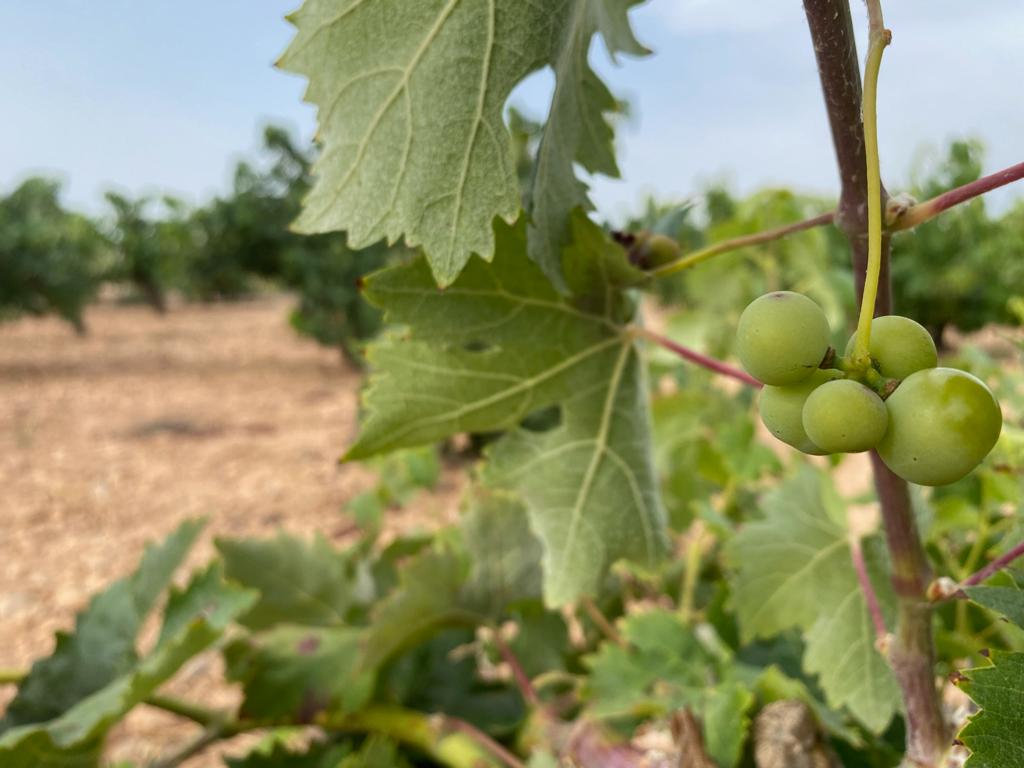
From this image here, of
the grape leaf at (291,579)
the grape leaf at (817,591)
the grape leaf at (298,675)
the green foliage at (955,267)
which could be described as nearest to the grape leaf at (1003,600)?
the grape leaf at (817,591)

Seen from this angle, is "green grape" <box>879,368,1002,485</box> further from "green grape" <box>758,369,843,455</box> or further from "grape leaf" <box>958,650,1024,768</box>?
"grape leaf" <box>958,650,1024,768</box>

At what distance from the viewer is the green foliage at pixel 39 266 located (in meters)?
11.9

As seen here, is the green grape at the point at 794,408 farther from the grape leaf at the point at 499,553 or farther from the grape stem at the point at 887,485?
the grape leaf at the point at 499,553

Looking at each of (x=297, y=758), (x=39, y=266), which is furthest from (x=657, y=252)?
(x=39, y=266)

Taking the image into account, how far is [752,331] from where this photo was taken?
0.44 m

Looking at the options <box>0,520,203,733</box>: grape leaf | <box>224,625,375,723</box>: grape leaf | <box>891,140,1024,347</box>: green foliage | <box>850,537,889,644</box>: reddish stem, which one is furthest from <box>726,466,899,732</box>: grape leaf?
<box>891,140,1024,347</box>: green foliage

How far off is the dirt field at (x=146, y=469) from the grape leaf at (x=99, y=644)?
1.00m

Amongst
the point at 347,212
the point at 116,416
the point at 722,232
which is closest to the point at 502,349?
the point at 347,212

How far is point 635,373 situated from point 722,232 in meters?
1.20

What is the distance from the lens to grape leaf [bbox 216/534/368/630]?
1.39 meters

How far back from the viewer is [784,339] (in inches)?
16.6

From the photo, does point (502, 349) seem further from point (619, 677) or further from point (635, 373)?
point (619, 677)

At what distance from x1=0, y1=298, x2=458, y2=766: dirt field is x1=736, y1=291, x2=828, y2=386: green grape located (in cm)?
212

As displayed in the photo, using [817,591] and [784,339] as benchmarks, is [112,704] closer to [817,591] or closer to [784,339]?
[817,591]
